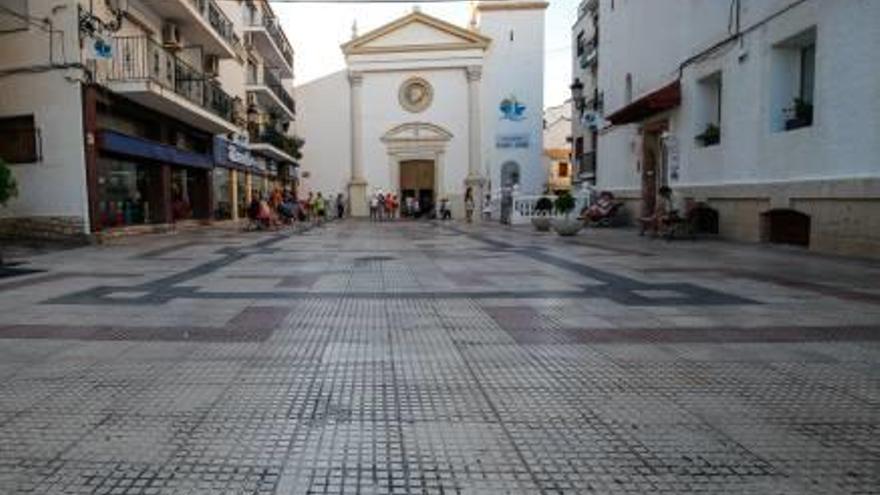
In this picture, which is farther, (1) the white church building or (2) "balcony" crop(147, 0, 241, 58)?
(1) the white church building

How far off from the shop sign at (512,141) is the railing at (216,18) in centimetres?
2035

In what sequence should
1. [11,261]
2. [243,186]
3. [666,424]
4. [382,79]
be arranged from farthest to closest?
[382,79]
[243,186]
[11,261]
[666,424]

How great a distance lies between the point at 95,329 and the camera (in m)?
6.50

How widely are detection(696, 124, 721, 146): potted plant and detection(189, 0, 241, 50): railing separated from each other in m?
16.3

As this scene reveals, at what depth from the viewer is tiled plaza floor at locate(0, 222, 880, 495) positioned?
10.5 feet

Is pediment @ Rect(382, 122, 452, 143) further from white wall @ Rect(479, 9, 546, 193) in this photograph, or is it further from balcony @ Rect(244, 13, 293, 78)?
balcony @ Rect(244, 13, 293, 78)

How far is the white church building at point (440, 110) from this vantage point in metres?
47.7

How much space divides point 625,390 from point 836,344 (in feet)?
7.63

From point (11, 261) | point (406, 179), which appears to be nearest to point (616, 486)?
point (11, 261)

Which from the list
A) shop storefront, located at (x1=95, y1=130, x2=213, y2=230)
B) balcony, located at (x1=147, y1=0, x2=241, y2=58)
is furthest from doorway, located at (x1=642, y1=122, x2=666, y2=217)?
shop storefront, located at (x1=95, y1=130, x2=213, y2=230)

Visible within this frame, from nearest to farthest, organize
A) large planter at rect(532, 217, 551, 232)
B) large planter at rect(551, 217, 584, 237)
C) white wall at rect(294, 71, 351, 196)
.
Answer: large planter at rect(551, 217, 584, 237)
large planter at rect(532, 217, 551, 232)
white wall at rect(294, 71, 351, 196)

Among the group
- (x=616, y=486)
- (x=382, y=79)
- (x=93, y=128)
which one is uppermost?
(x=382, y=79)

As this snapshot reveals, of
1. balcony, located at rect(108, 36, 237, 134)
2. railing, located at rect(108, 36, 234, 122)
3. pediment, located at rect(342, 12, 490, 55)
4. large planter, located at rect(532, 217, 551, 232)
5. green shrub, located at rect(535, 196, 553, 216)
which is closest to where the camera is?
balcony, located at rect(108, 36, 237, 134)

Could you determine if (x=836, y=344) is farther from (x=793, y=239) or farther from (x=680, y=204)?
(x=680, y=204)
